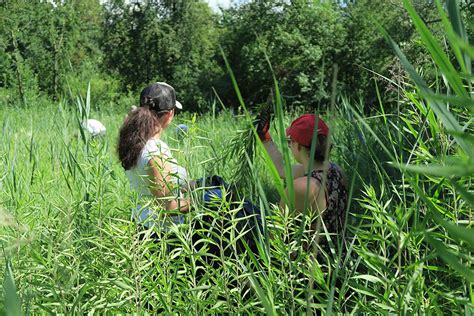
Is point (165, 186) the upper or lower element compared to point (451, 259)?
lower

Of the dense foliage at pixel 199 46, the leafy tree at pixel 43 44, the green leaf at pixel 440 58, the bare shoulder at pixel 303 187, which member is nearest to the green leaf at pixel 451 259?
the green leaf at pixel 440 58

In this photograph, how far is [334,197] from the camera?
2414 millimetres

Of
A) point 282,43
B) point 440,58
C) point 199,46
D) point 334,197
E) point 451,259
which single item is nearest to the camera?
point 451,259

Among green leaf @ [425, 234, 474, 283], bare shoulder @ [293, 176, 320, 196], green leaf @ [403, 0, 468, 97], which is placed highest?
green leaf @ [403, 0, 468, 97]

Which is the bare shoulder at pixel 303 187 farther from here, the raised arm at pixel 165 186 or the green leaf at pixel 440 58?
the green leaf at pixel 440 58

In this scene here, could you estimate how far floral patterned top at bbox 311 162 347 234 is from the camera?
2338mm

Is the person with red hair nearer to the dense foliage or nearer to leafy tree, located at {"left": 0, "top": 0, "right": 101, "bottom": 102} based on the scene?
leafy tree, located at {"left": 0, "top": 0, "right": 101, "bottom": 102}

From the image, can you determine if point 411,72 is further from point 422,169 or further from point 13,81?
point 13,81

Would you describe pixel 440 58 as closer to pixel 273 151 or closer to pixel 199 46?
pixel 273 151

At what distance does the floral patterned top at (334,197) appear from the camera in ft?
7.67

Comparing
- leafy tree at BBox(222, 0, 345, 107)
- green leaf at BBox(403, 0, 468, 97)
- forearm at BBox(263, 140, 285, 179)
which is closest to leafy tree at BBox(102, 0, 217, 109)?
leafy tree at BBox(222, 0, 345, 107)

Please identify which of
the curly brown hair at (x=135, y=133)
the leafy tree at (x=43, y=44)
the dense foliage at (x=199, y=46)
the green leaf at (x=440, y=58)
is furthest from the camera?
the dense foliage at (x=199, y=46)

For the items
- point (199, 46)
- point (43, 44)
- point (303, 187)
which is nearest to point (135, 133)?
point (303, 187)

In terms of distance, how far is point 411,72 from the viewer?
2.42ft
